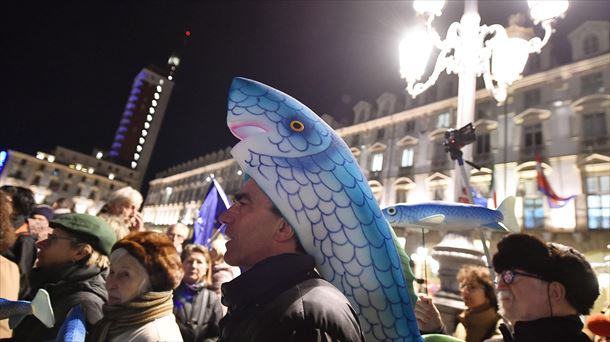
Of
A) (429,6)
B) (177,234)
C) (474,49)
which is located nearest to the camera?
(177,234)

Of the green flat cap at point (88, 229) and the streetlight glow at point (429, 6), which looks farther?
the streetlight glow at point (429, 6)

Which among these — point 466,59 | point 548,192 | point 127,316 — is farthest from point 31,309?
point 548,192

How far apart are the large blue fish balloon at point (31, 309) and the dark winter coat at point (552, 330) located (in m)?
→ 2.25

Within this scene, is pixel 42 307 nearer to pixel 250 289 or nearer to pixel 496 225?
pixel 250 289

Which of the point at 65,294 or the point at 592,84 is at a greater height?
the point at 592,84

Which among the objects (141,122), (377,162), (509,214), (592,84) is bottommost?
(509,214)

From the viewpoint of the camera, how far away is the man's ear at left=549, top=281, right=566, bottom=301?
69.6 inches

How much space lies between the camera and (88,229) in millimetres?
2436

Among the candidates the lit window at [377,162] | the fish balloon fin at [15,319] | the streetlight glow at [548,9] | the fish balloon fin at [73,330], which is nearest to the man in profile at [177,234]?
the fish balloon fin at [73,330]

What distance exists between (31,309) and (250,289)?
1.10 meters

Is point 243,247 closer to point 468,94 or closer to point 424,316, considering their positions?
point 424,316

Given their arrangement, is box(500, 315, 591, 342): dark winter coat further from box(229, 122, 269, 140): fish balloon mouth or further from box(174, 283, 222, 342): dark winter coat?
box(174, 283, 222, 342): dark winter coat

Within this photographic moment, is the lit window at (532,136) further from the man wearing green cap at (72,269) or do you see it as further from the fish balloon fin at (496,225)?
the man wearing green cap at (72,269)

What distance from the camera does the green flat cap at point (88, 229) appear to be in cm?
240
